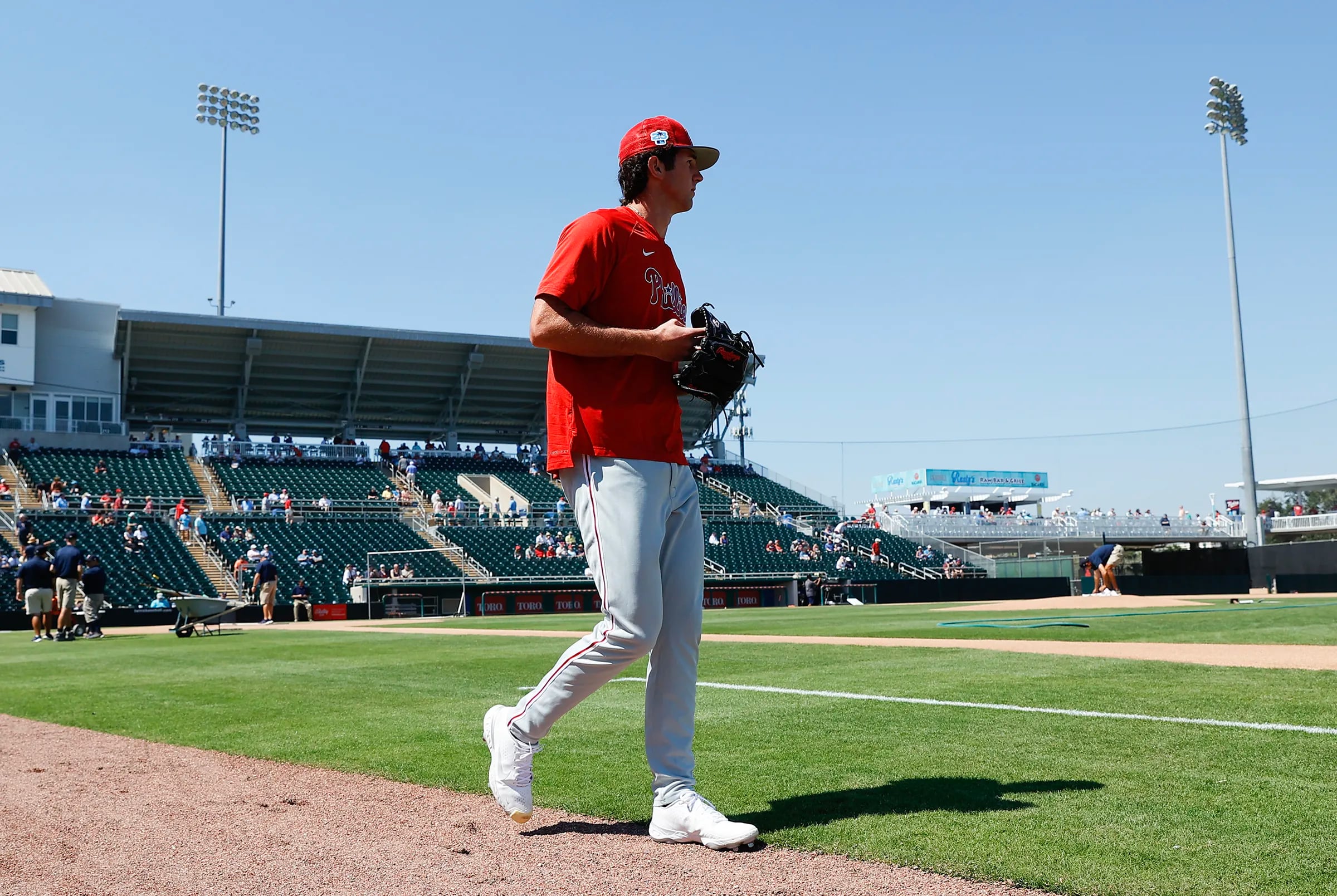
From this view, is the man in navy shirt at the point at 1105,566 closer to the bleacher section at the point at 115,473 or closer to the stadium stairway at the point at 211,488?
the stadium stairway at the point at 211,488

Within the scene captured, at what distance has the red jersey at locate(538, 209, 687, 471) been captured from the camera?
11.2 ft

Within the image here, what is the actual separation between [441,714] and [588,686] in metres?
2.78

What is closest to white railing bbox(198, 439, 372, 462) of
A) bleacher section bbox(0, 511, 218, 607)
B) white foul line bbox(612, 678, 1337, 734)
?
bleacher section bbox(0, 511, 218, 607)

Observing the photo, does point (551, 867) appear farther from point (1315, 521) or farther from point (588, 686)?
point (1315, 521)

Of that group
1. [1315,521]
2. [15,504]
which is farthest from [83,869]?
[1315,521]

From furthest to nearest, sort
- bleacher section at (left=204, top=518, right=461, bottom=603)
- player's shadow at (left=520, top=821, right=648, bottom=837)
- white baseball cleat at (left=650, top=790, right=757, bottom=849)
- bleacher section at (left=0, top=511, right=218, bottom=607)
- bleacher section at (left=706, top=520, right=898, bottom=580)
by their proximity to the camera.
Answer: bleacher section at (left=706, top=520, right=898, bottom=580), bleacher section at (left=204, top=518, right=461, bottom=603), bleacher section at (left=0, top=511, right=218, bottom=607), player's shadow at (left=520, top=821, right=648, bottom=837), white baseball cleat at (left=650, top=790, right=757, bottom=849)

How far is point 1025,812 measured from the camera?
3.15m

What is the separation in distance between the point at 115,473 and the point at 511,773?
36.3 metres

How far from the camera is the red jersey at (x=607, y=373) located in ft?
11.2

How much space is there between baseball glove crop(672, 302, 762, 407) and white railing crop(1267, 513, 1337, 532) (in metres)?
61.0

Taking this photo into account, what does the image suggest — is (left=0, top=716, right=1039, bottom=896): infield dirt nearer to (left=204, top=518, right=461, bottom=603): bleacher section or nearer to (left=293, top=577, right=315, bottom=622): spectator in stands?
(left=293, top=577, right=315, bottom=622): spectator in stands

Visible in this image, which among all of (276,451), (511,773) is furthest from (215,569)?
(511,773)

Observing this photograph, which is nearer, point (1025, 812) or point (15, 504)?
point (1025, 812)

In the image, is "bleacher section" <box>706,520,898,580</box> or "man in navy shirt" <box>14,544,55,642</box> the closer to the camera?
"man in navy shirt" <box>14,544,55,642</box>
